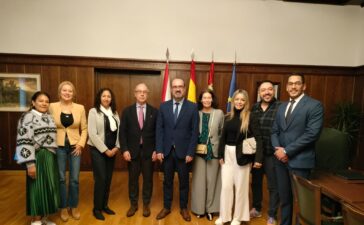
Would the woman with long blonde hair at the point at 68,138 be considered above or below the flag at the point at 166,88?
below

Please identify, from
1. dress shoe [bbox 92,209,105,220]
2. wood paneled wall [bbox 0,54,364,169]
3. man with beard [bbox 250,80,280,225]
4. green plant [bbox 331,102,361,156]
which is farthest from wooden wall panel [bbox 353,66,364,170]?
dress shoe [bbox 92,209,105,220]

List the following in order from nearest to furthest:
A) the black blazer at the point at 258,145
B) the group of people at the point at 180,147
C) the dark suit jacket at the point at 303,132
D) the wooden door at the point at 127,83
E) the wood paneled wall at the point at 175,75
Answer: the dark suit jacket at the point at 303,132 < the group of people at the point at 180,147 < the black blazer at the point at 258,145 < the wood paneled wall at the point at 175,75 < the wooden door at the point at 127,83

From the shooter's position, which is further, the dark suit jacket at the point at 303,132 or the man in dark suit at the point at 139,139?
the man in dark suit at the point at 139,139

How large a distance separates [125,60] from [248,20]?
258cm

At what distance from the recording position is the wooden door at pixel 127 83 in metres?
4.40

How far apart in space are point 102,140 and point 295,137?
2.09 meters

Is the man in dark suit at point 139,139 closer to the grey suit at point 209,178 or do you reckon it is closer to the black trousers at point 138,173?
the black trousers at point 138,173

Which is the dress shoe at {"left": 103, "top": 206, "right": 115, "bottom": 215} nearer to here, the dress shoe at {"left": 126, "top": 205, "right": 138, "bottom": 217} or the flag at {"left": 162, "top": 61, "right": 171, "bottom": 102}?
the dress shoe at {"left": 126, "top": 205, "right": 138, "bottom": 217}

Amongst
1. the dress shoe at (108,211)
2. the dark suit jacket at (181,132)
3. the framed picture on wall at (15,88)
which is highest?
the framed picture on wall at (15,88)

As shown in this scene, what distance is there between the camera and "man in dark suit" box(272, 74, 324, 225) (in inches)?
81.2

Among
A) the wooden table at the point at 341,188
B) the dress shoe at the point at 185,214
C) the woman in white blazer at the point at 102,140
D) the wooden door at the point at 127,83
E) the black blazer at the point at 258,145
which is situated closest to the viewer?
the wooden table at the point at 341,188

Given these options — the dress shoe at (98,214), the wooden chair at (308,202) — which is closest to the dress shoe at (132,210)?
the dress shoe at (98,214)

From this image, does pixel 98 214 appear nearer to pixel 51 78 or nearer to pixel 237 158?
pixel 237 158

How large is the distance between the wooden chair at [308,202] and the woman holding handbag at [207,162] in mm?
1014
